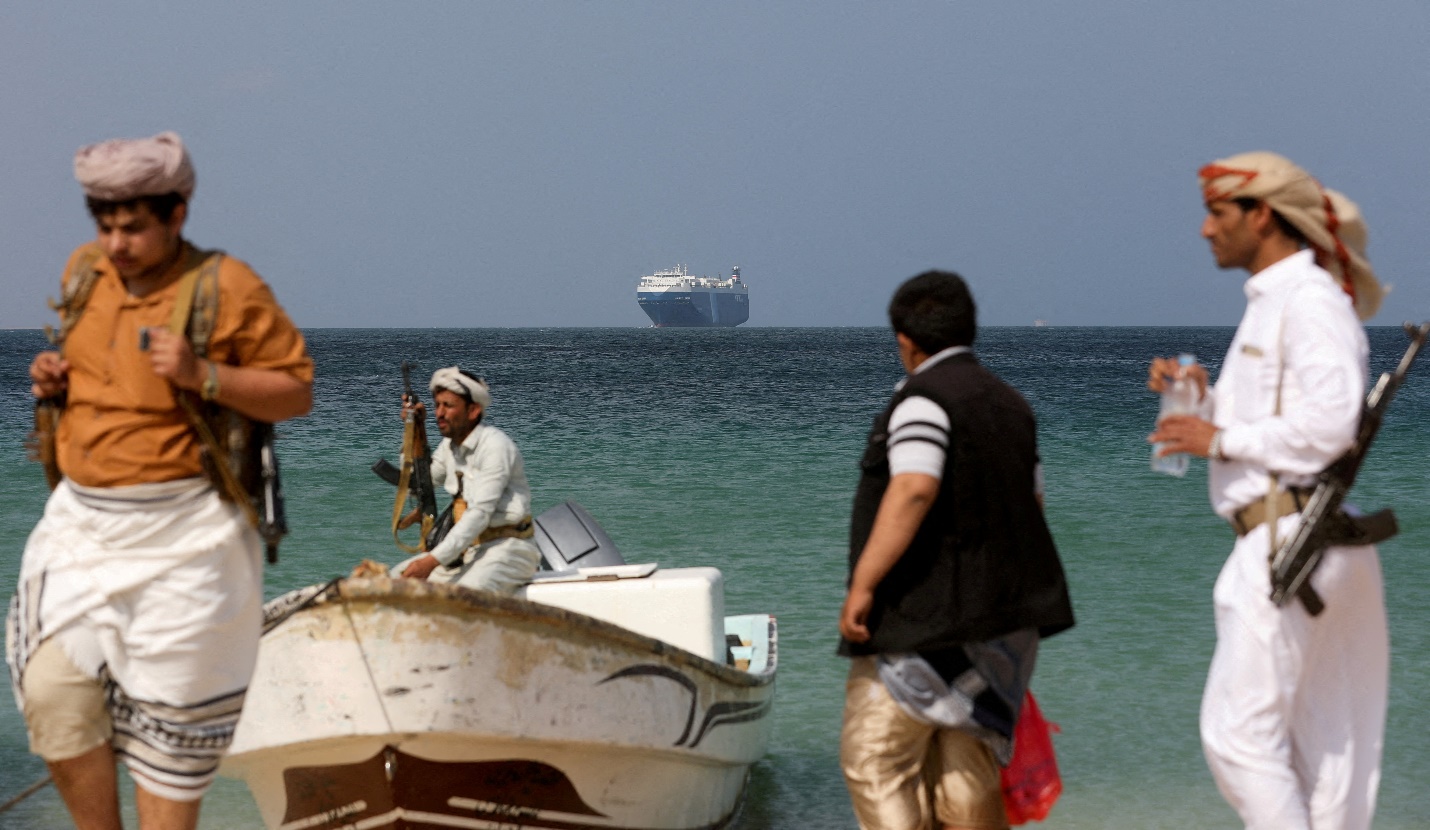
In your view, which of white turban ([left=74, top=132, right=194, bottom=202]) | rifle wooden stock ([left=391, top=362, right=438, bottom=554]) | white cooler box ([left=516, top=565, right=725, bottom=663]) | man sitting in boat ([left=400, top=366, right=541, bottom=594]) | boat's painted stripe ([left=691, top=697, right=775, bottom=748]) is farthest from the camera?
rifle wooden stock ([left=391, top=362, right=438, bottom=554])

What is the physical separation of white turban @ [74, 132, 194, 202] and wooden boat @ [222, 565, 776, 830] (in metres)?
1.67

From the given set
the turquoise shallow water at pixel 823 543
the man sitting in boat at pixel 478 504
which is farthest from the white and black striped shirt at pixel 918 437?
the turquoise shallow water at pixel 823 543

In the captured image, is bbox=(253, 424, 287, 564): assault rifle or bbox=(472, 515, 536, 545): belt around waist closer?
bbox=(253, 424, 287, 564): assault rifle

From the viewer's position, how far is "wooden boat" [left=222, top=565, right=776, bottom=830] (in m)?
4.57

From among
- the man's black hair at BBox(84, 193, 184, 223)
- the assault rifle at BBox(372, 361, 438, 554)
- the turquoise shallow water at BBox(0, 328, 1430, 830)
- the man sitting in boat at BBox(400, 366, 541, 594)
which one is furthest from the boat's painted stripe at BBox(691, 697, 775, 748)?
the man's black hair at BBox(84, 193, 184, 223)

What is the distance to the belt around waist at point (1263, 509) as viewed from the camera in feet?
11.1

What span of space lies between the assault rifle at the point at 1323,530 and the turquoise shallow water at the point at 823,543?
369 cm

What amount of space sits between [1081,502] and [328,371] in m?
50.1

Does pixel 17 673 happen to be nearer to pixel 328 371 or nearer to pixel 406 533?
pixel 406 533

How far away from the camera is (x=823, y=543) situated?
15648 mm

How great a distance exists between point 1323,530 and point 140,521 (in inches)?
94.4

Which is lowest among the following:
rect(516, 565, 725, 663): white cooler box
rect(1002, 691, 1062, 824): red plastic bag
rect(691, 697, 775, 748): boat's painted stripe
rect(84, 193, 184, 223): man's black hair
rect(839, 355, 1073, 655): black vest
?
rect(691, 697, 775, 748): boat's painted stripe

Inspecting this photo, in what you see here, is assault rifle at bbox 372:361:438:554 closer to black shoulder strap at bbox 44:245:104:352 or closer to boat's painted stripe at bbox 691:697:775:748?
boat's painted stripe at bbox 691:697:775:748

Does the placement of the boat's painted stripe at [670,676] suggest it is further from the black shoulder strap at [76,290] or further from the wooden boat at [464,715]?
the black shoulder strap at [76,290]
